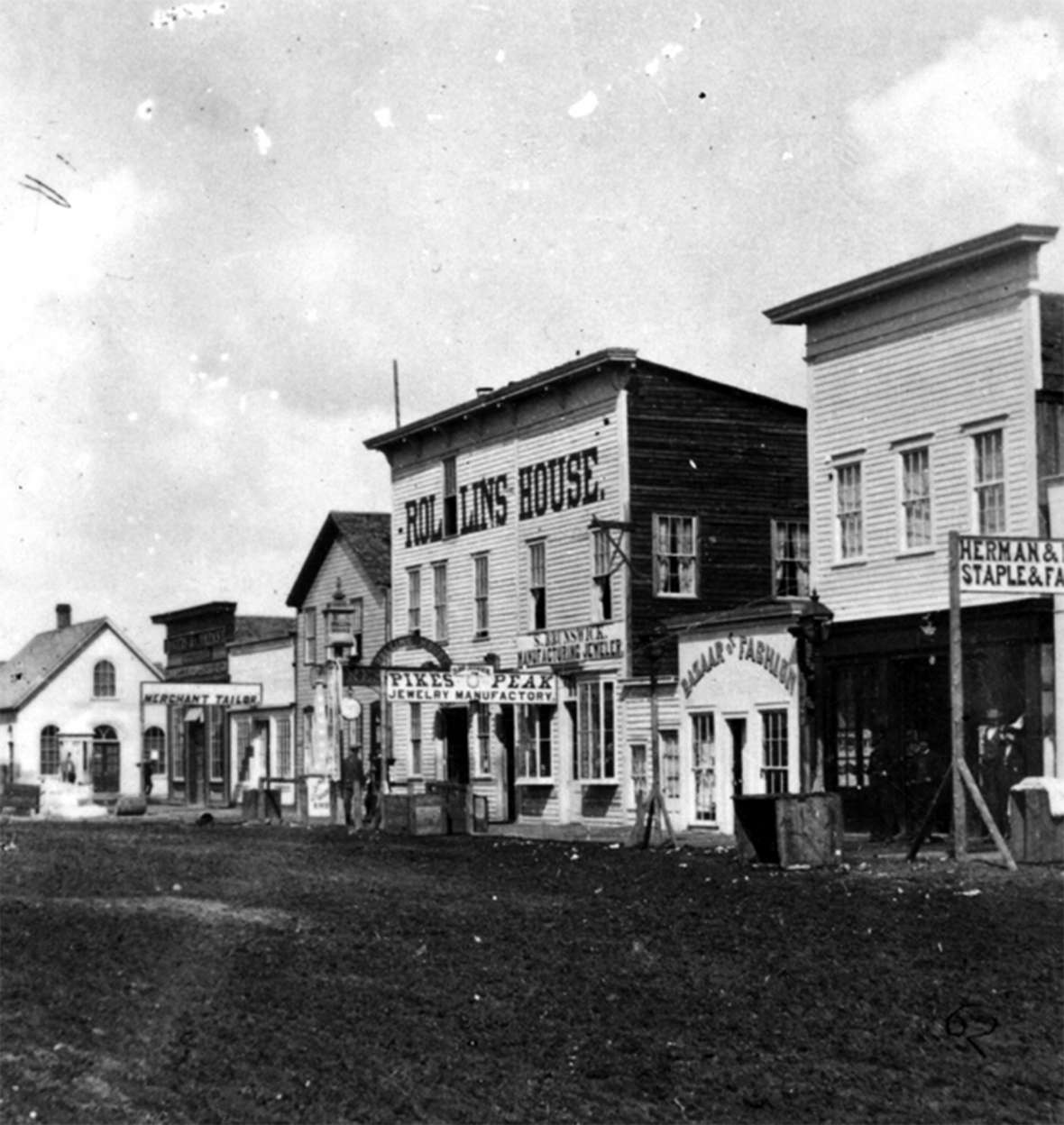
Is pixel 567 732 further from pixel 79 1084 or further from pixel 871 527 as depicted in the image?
pixel 79 1084

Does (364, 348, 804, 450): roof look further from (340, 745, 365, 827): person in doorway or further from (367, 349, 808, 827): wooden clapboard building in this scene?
(340, 745, 365, 827): person in doorway

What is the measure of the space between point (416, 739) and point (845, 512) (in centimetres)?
1808

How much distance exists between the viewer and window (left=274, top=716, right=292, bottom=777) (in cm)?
5637

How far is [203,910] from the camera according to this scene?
55.1 ft

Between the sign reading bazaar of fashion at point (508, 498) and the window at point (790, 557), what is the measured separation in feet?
12.2

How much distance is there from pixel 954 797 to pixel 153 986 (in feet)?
37.5

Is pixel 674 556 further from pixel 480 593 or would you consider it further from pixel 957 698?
pixel 957 698

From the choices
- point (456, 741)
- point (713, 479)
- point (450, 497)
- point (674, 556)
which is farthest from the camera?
point (456, 741)

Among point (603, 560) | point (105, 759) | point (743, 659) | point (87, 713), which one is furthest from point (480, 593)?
point (87, 713)

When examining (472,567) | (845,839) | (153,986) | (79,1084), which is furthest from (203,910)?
(472,567)

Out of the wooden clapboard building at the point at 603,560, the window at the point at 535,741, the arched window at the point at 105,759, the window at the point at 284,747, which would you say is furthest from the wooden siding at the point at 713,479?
the arched window at the point at 105,759

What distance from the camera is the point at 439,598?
152 feet

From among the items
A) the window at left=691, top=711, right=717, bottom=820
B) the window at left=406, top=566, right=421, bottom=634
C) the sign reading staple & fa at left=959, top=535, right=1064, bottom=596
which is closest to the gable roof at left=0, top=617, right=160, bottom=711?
the window at left=406, top=566, right=421, bottom=634

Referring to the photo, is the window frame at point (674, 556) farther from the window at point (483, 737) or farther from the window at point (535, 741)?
the window at point (483, 737)
